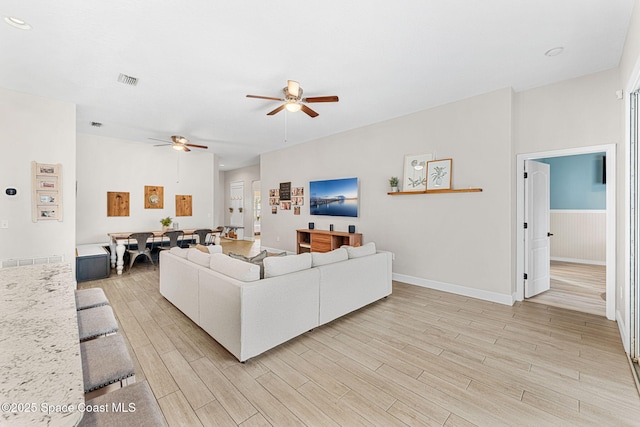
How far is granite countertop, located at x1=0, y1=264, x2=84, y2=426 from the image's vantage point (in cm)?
60

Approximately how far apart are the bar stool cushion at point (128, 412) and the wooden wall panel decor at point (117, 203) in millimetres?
6541

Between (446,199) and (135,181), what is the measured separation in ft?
22.2

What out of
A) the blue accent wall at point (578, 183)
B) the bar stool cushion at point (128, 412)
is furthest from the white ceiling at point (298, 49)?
the blue accent wall at point (578, 183)

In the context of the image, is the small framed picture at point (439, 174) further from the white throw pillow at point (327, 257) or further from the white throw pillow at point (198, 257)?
the white throw pillow at point (198, 257)

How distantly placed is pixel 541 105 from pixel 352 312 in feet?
12.1

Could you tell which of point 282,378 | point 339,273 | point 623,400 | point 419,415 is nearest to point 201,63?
point 339,273

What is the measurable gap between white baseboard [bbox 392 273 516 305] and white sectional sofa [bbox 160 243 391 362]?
1.26m

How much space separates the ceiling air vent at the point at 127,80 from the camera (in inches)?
131

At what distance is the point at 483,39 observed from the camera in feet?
8.70

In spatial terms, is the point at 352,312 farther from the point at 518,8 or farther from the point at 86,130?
the point at 86,130

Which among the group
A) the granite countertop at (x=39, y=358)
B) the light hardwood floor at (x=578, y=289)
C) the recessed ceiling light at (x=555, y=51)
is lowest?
the light hardwood floor at (x=578, y=289)

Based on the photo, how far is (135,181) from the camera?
6.55m

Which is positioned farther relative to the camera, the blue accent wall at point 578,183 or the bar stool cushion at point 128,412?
the blue accent wall at point 578,183

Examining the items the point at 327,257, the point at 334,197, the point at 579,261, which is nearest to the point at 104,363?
the point at 327,257
